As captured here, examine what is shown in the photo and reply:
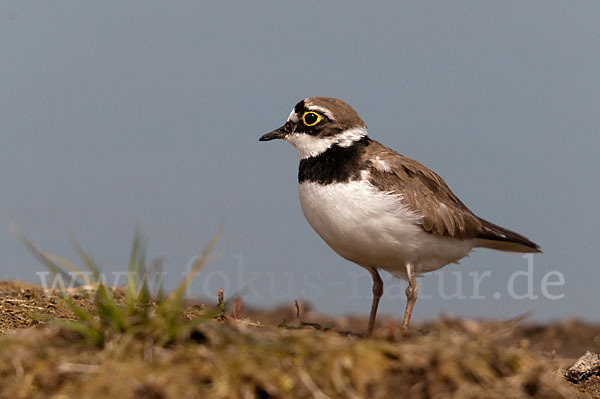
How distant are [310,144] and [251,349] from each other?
3.53 metres

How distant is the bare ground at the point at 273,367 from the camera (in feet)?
13.5

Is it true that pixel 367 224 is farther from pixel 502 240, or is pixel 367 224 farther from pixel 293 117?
pixel 502 240

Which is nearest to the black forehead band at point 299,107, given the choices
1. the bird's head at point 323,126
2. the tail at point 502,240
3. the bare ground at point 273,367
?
the bird's head at point 323,126

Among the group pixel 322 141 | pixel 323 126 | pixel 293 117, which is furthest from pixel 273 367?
pixel 293 117

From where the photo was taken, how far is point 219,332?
15.0 feet

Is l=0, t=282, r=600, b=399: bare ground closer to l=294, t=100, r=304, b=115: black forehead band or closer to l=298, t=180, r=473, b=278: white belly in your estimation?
l=298, t=180, r=473, b=278: white belly

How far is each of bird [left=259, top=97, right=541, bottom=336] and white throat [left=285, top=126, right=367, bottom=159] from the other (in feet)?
0.03

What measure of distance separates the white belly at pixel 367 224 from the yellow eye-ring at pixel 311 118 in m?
0.68

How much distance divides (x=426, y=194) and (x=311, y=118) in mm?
1493

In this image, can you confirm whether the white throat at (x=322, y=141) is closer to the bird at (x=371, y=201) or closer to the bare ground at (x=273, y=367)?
the bird at (x=371, y=201)

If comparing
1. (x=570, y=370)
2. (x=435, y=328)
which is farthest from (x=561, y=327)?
(x=570, y=370)

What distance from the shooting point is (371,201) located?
6.92 m

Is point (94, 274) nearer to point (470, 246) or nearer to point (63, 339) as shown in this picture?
point (63, 339)

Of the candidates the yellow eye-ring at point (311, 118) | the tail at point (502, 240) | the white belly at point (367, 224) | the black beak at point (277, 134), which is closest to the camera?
the white belly at point (367, 224)
